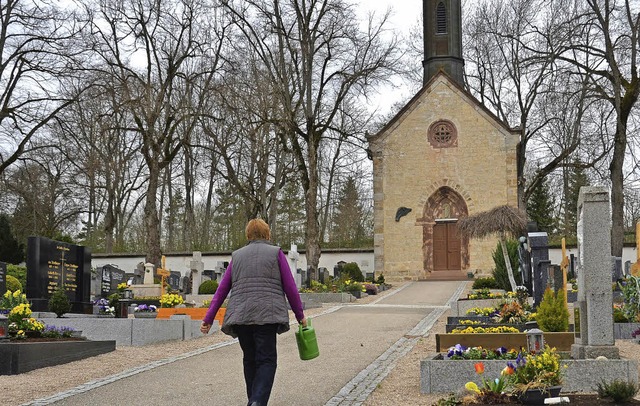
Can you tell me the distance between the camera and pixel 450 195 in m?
38.2

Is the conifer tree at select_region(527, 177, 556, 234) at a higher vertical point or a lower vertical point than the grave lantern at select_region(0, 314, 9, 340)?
higher

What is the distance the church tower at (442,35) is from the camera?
40.8 m

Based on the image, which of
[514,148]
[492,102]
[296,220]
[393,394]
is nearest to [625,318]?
[393,394]

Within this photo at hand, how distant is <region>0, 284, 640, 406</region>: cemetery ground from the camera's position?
8.55 metres

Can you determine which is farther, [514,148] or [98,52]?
[514,148]

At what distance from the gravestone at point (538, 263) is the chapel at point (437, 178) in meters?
18.7

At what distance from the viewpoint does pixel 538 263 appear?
56.2ft

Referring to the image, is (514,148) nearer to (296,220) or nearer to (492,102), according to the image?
(492,102)

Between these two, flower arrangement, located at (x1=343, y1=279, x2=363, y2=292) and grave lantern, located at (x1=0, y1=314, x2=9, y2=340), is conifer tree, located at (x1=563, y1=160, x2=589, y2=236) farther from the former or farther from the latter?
grave lantern, located at (x1=0, y1=314, x2=9, y2=340)

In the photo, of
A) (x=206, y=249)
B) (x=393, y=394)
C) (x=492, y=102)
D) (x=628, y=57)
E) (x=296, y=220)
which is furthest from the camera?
(x=296, y=220)

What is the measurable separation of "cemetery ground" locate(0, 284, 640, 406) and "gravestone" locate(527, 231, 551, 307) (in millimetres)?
3083

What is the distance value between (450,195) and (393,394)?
3008 cm

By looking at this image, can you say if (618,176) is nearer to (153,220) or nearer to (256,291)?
(153,220)

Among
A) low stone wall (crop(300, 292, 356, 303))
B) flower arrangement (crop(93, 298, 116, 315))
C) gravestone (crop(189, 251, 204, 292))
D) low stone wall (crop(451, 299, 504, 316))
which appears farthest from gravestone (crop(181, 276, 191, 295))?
low stone wall (crop(451, 299, 504, 316))
